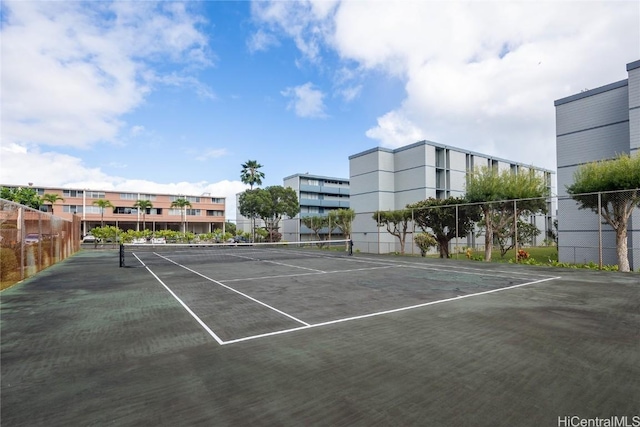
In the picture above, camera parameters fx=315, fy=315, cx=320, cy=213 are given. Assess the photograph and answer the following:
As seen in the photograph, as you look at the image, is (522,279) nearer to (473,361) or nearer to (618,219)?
(618,219)

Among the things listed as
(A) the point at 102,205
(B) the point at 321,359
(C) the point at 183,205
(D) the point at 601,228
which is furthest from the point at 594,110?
(A) the point at 102,205

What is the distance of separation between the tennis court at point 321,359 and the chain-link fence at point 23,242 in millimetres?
2980

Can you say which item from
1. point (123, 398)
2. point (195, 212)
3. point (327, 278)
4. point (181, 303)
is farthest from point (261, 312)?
point (195, 212)

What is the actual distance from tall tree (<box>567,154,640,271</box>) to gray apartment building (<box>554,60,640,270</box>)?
396cm

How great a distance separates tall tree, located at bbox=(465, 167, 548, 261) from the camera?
884 inches

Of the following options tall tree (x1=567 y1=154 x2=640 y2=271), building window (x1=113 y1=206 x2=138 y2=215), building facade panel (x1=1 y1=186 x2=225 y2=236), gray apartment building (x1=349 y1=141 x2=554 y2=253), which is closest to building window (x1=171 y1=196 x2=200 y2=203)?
building facade panel (x1=1 y1=186 x2=225 y2=236)

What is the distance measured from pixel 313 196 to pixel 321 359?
6409cm

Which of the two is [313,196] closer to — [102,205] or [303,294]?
[102,205]

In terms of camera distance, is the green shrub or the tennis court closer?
the tennis court

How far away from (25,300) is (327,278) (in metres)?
9.89

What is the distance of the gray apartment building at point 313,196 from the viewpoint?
64.3 m

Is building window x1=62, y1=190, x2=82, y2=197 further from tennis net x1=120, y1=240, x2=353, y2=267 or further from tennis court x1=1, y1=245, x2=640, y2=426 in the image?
tennis court x1=1, y1=245, x2=640, y2=426

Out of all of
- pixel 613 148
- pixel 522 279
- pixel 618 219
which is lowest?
pixel 522 279

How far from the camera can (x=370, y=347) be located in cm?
524
